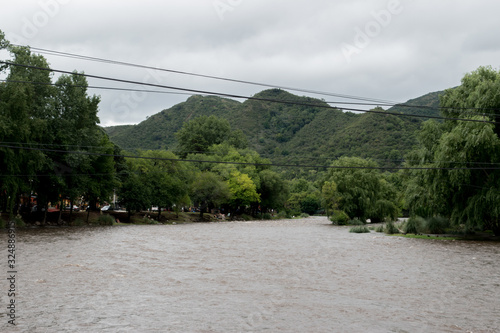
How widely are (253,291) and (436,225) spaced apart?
32368 mm

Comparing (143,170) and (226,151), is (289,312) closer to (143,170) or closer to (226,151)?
(143,170)

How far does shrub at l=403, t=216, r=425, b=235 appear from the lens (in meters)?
45.0

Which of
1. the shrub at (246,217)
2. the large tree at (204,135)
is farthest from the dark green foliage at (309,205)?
the shrub at (246,217)

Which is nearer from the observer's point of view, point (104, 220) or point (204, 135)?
point (104, 220)

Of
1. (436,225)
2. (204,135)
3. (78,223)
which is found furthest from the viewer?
(204,135)

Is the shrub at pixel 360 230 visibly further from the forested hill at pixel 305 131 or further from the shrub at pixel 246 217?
the forested hill at pixel 305 131

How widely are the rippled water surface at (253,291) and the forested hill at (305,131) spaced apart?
7357 centimetres

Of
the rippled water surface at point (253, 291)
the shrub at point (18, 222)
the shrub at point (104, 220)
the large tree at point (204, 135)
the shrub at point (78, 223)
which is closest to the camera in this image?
the rippled water surface at point (253, 291)

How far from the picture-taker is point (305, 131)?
16712 cm

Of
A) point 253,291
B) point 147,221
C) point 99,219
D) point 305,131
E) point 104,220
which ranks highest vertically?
point 305,131

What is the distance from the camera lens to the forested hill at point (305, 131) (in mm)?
117188

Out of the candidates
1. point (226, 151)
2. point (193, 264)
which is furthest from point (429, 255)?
point (226, 151)

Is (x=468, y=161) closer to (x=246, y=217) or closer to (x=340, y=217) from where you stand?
(x=340, y=217)

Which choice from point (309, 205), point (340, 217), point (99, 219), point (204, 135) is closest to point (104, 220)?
point (99, 219)
